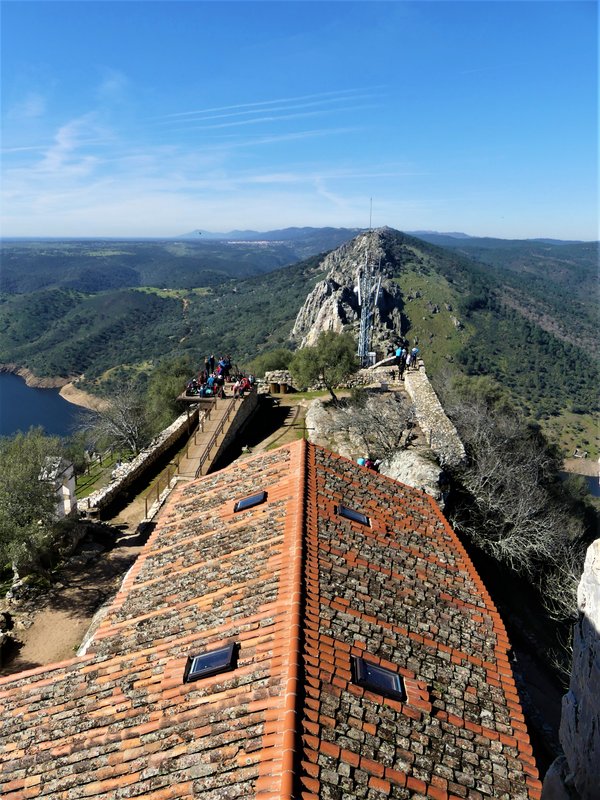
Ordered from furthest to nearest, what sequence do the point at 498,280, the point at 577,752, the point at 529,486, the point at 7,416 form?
the point at 498,280 → the point at 7,416 → the point at 529,486 → the point at 577,752

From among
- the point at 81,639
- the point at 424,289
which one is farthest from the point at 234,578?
the point at 424,289

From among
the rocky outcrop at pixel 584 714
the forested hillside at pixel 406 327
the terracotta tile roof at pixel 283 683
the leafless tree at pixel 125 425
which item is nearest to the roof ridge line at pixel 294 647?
the terracotta tile roof at pixel 283 683

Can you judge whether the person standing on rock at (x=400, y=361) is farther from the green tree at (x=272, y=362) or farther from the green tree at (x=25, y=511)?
the green tree at (x=25, y=511)

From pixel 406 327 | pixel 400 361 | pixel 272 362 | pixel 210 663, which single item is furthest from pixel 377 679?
pixel 406 327

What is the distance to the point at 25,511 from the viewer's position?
14359mm

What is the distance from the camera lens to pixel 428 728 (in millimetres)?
6043

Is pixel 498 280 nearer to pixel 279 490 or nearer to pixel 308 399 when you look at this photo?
pixel 308 399

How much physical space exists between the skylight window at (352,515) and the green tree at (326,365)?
63.8 feet

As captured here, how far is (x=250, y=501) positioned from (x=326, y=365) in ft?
66.5

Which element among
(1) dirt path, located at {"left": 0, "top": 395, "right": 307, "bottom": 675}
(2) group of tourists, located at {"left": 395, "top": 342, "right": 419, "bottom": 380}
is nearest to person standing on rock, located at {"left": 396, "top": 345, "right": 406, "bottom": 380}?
(2) group of tourists, located at {"left": 395, "top": 342, "right": 419, "bottom": 380}

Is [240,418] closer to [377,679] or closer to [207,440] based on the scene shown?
[207,440]

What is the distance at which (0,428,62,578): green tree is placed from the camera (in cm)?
1388

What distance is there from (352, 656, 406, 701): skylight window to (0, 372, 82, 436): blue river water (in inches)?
3369

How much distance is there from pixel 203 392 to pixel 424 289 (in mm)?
109276
